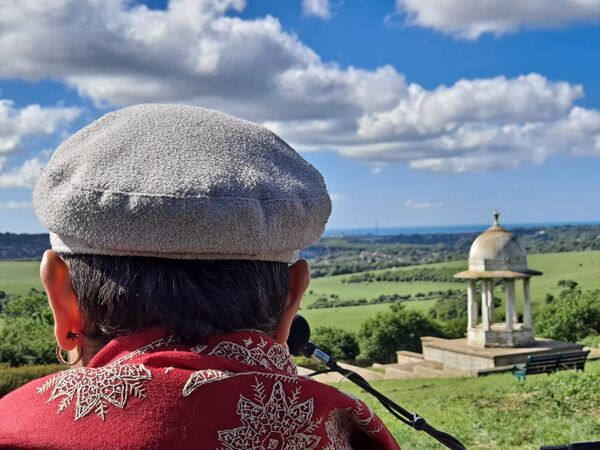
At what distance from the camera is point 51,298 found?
1593mm

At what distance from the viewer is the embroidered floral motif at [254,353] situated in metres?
1.46

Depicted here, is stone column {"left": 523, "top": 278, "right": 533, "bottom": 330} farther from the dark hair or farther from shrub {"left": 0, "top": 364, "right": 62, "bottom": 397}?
the dark hair

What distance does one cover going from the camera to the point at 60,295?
5.19 ft

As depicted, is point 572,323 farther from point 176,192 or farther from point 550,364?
point 176,192

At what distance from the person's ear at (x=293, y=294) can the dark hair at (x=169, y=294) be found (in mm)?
155

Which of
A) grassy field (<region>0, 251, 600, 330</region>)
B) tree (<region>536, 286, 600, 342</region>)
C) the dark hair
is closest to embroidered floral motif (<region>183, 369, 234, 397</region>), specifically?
the dark hair

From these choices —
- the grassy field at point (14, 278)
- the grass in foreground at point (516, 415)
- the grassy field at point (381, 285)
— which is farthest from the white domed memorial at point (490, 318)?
the grassy field at point (14, 278)

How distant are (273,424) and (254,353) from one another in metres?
0.16

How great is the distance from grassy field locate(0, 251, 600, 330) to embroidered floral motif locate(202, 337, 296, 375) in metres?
42.5

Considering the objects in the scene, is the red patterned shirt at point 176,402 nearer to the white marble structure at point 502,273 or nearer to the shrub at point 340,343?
the white marble structure at point 502,273

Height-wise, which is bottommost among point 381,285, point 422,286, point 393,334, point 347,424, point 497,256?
point 381,285

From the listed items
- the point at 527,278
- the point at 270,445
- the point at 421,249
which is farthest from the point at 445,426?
the point at 421,249

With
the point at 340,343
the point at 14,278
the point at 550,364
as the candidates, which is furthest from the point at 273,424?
the point at 14,278

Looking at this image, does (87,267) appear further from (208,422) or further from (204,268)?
(208,422)
